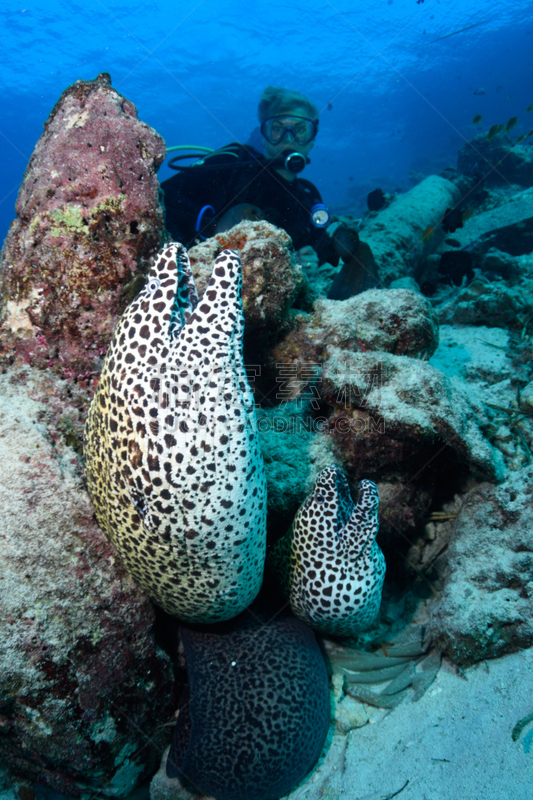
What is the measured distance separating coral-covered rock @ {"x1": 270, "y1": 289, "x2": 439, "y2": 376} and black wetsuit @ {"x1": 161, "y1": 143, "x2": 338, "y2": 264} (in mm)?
2069

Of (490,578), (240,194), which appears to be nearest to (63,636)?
(490,578)

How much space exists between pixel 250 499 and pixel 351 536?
79 centimetres

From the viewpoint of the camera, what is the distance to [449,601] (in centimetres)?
286

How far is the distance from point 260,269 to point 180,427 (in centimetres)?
202

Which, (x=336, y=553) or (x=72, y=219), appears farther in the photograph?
(x=72, y=219)

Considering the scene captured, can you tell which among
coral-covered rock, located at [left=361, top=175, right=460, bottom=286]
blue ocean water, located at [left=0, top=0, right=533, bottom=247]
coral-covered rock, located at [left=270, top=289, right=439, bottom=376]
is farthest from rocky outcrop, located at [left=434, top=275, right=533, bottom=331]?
blue ocean water, located at [left=0, top=0, right=533, bottom=247]

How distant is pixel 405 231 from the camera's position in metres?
8.58

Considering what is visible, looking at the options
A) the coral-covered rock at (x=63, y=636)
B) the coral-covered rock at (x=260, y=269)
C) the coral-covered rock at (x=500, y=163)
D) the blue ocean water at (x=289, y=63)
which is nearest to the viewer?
the coral-covered rock at (x=63, y=636)

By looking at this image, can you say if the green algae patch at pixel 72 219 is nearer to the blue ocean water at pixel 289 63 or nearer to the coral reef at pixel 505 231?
the coral reef at pixel 505 231

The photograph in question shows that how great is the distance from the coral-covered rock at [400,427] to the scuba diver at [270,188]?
290cm

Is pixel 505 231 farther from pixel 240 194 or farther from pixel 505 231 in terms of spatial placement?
pixel 240 194

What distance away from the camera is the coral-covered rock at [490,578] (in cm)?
254

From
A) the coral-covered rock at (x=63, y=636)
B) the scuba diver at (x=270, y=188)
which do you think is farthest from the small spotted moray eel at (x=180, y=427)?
the scuba diver at (x=270, y=188)

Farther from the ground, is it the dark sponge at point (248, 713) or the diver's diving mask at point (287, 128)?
the diver's diving mask at point (287, 128)
